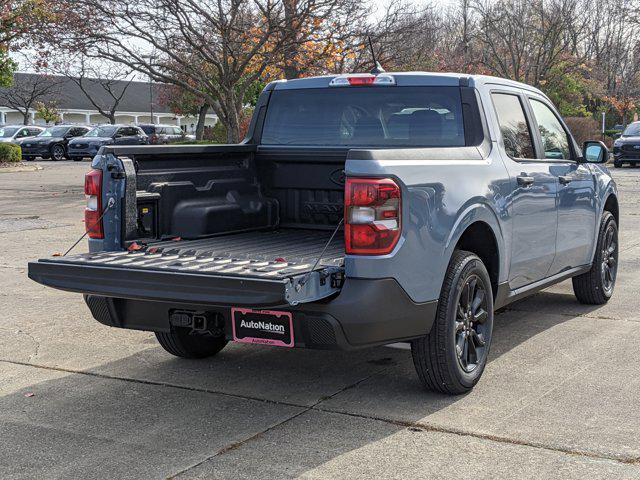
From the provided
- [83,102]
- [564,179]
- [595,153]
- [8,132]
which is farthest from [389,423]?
[83,102]

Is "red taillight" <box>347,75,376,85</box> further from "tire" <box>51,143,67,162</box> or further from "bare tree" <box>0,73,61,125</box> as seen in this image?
"bare tree" <box>0,73,61,125</box>

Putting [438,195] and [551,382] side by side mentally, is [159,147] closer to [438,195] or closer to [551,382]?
[438,195]

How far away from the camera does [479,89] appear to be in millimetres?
6102

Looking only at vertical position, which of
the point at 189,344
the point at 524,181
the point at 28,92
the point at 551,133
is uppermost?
the point at 28,92

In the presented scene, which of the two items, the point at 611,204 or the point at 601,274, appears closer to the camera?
the point at 601,274

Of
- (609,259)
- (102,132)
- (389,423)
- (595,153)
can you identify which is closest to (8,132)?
(102,132)

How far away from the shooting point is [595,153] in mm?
7555

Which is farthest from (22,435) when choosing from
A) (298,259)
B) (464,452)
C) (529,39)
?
(529,39)

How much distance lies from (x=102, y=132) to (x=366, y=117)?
37669 millimetres

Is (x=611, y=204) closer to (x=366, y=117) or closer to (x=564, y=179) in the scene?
(x=564, y=179)

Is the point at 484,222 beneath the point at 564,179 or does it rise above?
beneath

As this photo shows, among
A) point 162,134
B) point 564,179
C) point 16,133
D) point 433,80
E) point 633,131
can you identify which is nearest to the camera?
point 433,80

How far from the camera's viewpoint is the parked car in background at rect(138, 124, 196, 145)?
46141 mm

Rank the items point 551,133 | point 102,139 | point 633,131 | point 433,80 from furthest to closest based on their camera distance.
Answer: point 102,139 → point 633,131 → point 551,133 → point 433,80
